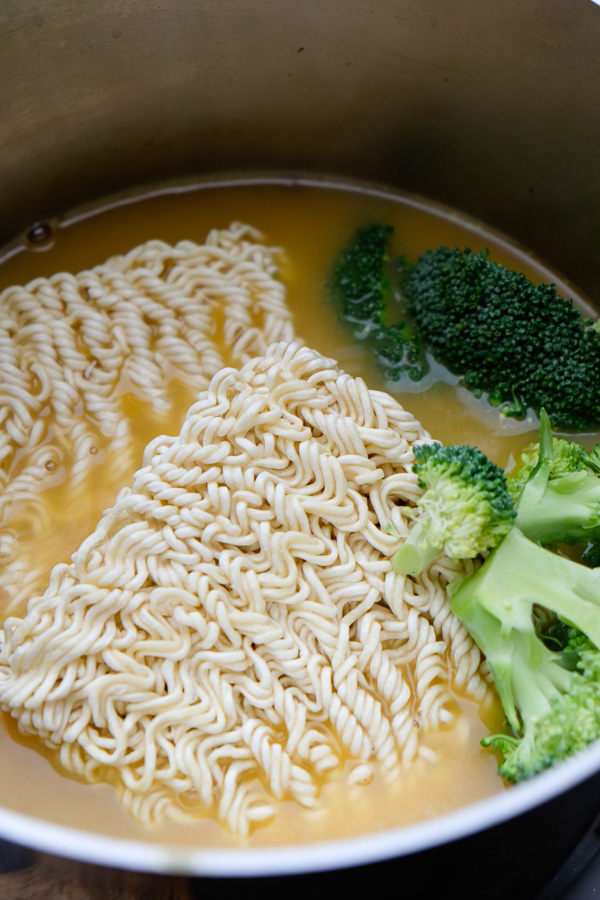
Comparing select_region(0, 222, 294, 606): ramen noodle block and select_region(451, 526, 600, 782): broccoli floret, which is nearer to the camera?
select_region(451, 526, 600, 782): broccoli floret

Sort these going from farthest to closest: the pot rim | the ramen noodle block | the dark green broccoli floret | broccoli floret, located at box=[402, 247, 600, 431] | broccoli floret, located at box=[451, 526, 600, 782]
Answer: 1. the dark green broccoli floret
2. broccoli floret, located at box=[402, 247, 600, 431]
3. the ramen noodle block
4. broccoli floret, located at box=[451, 526, 600, 782]
5. the pot rim

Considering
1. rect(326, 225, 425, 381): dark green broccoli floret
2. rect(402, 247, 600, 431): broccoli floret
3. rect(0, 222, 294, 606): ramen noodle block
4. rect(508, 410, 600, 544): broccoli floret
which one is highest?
rect(0, 222, 294, 606): ramen noodle block

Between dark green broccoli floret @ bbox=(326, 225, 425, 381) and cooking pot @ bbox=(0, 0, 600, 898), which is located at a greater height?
cooking pot @ bbox=(0, 0, 600, 898)

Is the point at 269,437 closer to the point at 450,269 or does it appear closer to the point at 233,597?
the point at 233,597

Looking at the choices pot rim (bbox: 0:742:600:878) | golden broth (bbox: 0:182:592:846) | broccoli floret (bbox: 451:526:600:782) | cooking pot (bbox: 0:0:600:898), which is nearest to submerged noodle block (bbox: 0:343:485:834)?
golden broth (bbox: 0:182:592:846)

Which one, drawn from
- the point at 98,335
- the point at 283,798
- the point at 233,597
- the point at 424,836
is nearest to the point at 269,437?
the point at 233,597

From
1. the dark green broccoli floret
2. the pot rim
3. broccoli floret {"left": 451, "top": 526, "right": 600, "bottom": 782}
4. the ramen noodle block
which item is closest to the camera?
the pot rim

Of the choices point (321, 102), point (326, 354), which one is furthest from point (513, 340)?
point (321, 102)

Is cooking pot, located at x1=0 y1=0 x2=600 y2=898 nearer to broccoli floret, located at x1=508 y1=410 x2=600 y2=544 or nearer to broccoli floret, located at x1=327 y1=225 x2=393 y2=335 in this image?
broccoli floret, located at x1=327 y1=225 x2=393 y2=335

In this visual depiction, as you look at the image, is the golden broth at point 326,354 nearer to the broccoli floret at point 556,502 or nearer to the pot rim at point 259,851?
the broccoli floret at point 556,502
